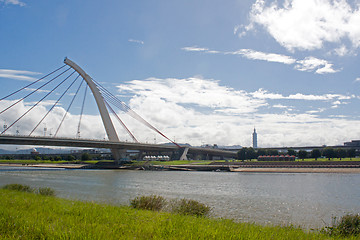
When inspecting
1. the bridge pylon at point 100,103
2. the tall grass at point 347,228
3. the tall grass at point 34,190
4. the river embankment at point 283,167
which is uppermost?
the bridge pylon at point 100,103

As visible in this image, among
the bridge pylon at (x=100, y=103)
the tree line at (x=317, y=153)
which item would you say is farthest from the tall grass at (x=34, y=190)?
the tree line at (x=317, y=153)

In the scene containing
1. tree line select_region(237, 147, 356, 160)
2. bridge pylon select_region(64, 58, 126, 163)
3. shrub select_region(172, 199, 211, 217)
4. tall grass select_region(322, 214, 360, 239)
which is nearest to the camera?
tall grass select_region(322, 214, 360, 239)

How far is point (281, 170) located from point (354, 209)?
40.6m

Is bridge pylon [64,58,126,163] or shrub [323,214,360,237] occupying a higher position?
bridge pylon [64,58,126,163]

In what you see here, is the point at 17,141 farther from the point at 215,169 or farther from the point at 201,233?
the point at 201,233

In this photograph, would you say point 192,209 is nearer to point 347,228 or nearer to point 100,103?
point 347,228

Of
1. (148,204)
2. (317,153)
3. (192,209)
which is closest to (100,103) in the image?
(148,204)

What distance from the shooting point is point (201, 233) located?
6586 mm

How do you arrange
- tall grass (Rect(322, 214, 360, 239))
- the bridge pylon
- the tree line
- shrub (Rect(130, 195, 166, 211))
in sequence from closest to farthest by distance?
tall grass (Rect(322, 214, 360, 239)), shrub (Rect(130, 195, 166, 211)), the bridge pylon, the tree line

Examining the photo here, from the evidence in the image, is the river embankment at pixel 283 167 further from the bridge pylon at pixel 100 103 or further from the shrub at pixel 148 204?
the shrub at pixel 148 204

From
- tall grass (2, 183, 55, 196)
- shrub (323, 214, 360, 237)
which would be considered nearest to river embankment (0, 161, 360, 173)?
tall grass (2, 183, 55, 196)

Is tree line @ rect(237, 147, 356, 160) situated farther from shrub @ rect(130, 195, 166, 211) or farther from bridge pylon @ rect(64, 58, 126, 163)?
shrub @ rect(130, 195, 166, 211)

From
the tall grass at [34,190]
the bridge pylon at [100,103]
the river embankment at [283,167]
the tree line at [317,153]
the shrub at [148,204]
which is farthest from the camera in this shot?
the tree line at [317,153]

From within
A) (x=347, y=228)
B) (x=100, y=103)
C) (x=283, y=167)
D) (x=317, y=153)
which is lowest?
(x=283, y=167)
